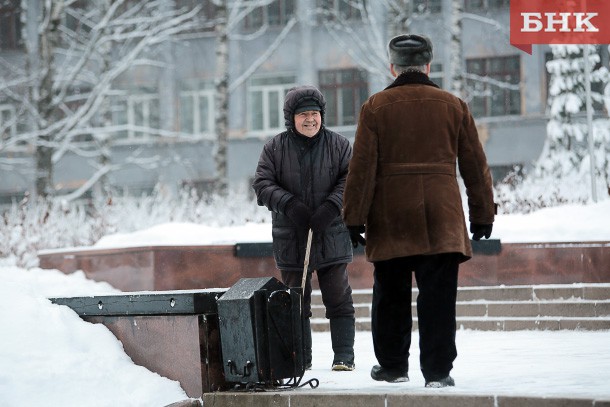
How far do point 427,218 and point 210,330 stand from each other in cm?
134

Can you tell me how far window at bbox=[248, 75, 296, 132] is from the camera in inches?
1335

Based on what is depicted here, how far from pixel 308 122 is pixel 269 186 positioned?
47cm

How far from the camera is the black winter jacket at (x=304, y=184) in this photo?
287 inches

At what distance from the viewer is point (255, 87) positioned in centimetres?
3419

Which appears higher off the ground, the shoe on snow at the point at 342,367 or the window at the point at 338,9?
the window at the point at 338,9

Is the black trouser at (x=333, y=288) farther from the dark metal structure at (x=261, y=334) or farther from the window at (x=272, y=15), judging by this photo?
the window at (x=272, y=15)

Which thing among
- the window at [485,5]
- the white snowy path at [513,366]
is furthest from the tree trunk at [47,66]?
the window at [485,5]

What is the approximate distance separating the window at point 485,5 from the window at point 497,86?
1.39 metres

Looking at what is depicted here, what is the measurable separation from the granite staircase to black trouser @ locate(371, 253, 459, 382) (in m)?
4.72

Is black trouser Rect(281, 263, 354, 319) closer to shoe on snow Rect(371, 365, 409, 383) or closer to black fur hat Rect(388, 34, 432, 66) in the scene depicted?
shoe on snow Rect(371, 365, 409, 383)

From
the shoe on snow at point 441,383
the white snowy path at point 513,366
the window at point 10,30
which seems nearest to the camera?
the white snowy path at point 513,366

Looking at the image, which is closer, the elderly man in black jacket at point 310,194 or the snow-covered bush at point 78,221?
the elderly man in black jacket at point 310,194

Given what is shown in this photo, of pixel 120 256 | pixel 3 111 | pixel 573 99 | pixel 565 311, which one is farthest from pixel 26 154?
pixel 565 311

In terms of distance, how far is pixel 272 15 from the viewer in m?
34.0
